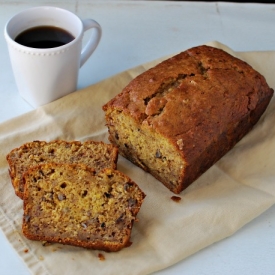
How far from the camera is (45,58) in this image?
2.30 m

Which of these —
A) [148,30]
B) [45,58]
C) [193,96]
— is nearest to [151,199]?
[193,96]

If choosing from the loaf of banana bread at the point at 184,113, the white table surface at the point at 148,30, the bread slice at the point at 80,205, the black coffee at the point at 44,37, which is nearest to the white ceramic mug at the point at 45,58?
the black coffee at the point at 44,37

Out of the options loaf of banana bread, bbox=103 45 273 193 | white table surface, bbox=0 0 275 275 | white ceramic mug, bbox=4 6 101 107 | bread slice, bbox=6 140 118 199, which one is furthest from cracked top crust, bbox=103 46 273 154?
white table surface, bbox=0 0 275 275

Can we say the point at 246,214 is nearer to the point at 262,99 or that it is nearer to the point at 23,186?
the point at 262,99

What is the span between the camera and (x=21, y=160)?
7.17ft

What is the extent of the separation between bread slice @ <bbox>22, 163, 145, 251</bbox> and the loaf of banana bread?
19cm

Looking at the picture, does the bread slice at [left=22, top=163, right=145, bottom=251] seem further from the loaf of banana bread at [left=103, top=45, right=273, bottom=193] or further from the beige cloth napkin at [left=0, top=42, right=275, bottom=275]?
the loaf of banana bread at [left=103, top=45, right=273, bottom=193]

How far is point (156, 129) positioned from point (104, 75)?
782 millimetres

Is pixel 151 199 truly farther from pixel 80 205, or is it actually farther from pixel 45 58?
pixel 45 58

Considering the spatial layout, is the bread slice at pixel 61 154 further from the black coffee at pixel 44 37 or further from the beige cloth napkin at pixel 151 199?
the black coffee at pixel 44 37

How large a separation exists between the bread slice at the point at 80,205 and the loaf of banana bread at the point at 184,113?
19 cm

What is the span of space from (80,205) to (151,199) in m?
0.31

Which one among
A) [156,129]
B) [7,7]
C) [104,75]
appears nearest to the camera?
[156,129]

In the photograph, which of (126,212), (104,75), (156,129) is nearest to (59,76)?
(104,75)
